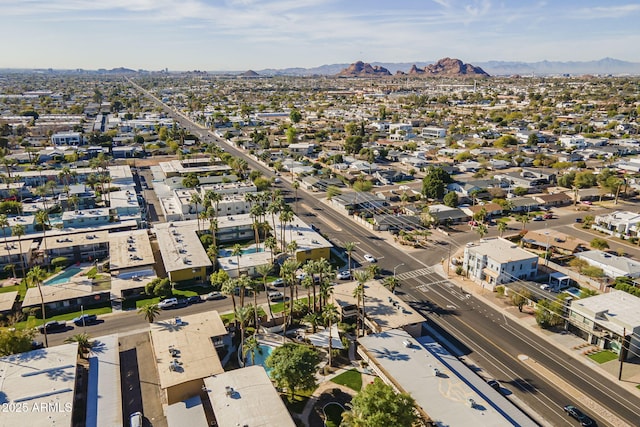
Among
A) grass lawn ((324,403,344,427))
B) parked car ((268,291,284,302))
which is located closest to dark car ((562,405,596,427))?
grass lawn ((324,403,344,427))

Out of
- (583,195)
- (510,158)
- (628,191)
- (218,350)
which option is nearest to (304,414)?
(218,350)

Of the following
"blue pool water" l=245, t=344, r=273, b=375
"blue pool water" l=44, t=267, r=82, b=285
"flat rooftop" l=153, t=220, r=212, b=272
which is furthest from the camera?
"flat rooftop" l=153, t=220, r=212, b=272

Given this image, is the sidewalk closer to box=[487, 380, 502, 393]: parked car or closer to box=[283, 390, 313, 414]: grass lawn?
box=[487, 380, 502, 393]: parked car

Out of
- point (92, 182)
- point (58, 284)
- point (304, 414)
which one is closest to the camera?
point (304, 414)

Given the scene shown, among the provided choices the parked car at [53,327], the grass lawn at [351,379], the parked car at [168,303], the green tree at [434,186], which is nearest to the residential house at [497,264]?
the grass lawn at [351,379]

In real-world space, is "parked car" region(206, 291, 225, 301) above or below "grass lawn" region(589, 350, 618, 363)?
above

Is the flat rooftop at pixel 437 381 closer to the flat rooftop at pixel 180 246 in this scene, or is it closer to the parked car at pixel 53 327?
the flat rooftop at pixel 180 246

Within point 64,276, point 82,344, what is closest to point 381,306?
point 82,344

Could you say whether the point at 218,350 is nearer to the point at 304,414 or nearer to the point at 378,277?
the point at 304,414

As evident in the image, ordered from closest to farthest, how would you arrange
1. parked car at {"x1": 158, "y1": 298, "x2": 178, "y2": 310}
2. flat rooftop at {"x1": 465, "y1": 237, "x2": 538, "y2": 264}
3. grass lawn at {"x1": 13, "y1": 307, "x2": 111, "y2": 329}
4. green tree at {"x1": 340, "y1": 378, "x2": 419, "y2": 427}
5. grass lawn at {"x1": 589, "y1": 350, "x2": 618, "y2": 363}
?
green tree at {"x1": 340, "y1": 378, "x2": 419, "y2": 427} < grass lawn at {"x1": 589, "y1": 350, "x2": 618, "y2": 363} < grass lawn at {"x1": 13, "y1": 307, "x2": 111, "y2": 329} < parked car at {"x1": 158, "y1": 298, "x2": 178, "y2": 310} < flat rooftop at {"x1": 465, "y1": 237, "x2": 538, "y2": 264}
